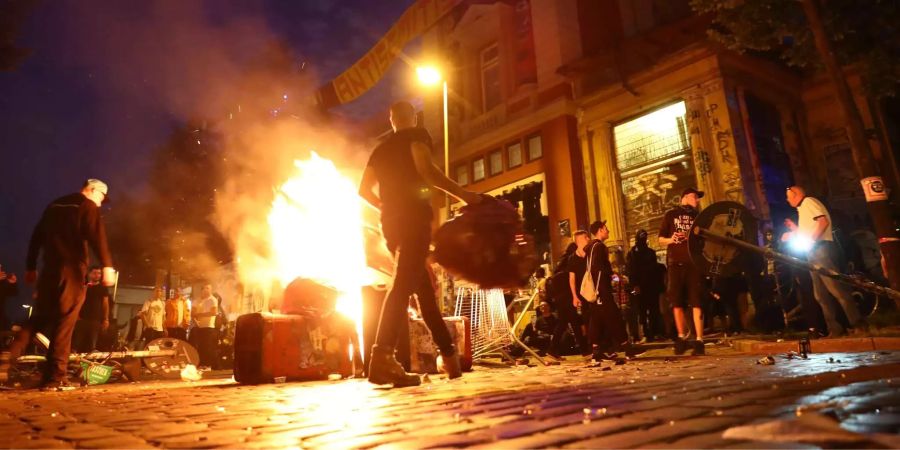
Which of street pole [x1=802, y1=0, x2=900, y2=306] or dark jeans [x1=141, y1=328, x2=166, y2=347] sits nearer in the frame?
street pole [x1=802, y1=0, x2=900, y2=306]

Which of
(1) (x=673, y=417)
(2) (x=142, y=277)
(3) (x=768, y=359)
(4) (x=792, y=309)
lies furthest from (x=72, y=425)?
(2) (x=142, y=277)

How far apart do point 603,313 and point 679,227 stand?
1739mm

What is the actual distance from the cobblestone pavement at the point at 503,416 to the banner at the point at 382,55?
1398 cm

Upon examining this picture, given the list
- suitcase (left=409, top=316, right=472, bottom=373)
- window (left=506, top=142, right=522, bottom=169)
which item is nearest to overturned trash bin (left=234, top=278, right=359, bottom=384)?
suitcase (left=409, top=316, right=472, bottom=373)

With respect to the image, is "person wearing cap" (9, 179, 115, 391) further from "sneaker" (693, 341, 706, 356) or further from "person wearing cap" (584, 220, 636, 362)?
"sneaker" (693, 341, 706, 356)

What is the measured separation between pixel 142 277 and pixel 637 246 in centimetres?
2713

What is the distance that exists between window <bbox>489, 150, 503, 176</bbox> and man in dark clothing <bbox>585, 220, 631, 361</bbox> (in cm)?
1210

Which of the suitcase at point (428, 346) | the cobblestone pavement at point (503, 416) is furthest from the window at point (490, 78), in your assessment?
the cobblestone pavement at point (503, 416)

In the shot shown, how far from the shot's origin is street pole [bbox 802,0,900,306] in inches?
299

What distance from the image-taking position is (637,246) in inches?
468

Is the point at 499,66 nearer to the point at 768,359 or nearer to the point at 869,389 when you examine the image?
the point at 768,359

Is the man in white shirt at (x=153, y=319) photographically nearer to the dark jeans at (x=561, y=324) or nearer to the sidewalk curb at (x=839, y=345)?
the dark jeans at (x=561, y=324)

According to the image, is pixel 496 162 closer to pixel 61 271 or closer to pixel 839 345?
pixel 839 345

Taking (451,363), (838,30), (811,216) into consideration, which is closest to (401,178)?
(451,363)
